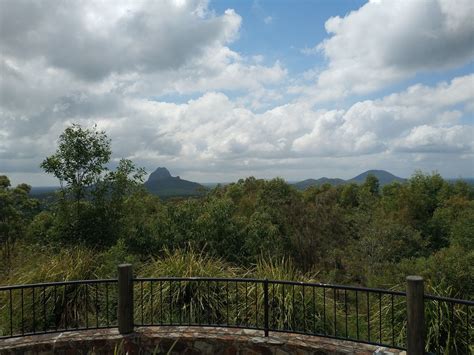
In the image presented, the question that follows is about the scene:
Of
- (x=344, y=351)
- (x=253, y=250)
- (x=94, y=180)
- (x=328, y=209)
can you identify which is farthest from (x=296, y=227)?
(x=344, y=351)

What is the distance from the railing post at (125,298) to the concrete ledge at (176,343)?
0.47 feet

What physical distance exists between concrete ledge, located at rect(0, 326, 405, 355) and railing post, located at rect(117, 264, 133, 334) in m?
0.14

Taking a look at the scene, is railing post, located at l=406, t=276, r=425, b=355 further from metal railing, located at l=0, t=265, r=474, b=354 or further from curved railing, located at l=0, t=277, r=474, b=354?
curved railing, located at l=0, t=277, r=474, b=354

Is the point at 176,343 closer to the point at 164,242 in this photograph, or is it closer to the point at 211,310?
the point at 211,310

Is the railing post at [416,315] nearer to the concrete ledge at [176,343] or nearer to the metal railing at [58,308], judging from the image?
the concrete ledge at [176,343]

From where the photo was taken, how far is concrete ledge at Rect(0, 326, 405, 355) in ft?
20.1

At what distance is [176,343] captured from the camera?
6367mm

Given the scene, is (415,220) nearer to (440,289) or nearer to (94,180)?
(440,289)

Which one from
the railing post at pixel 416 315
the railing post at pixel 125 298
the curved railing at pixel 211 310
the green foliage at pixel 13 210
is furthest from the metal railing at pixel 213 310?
→ the green foliage at pixel 13 210

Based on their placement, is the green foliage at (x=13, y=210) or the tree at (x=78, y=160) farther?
the green foliage at (x=13, y=210)

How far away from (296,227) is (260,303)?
14.2 metres

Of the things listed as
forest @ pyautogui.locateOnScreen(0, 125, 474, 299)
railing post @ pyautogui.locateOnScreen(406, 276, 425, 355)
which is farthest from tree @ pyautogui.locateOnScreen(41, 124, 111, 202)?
railing post @ pyautogui.locateOnScreen(406, 276, 425, 355)

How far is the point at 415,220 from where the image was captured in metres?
29.6

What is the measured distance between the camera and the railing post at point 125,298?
21.0 ft
